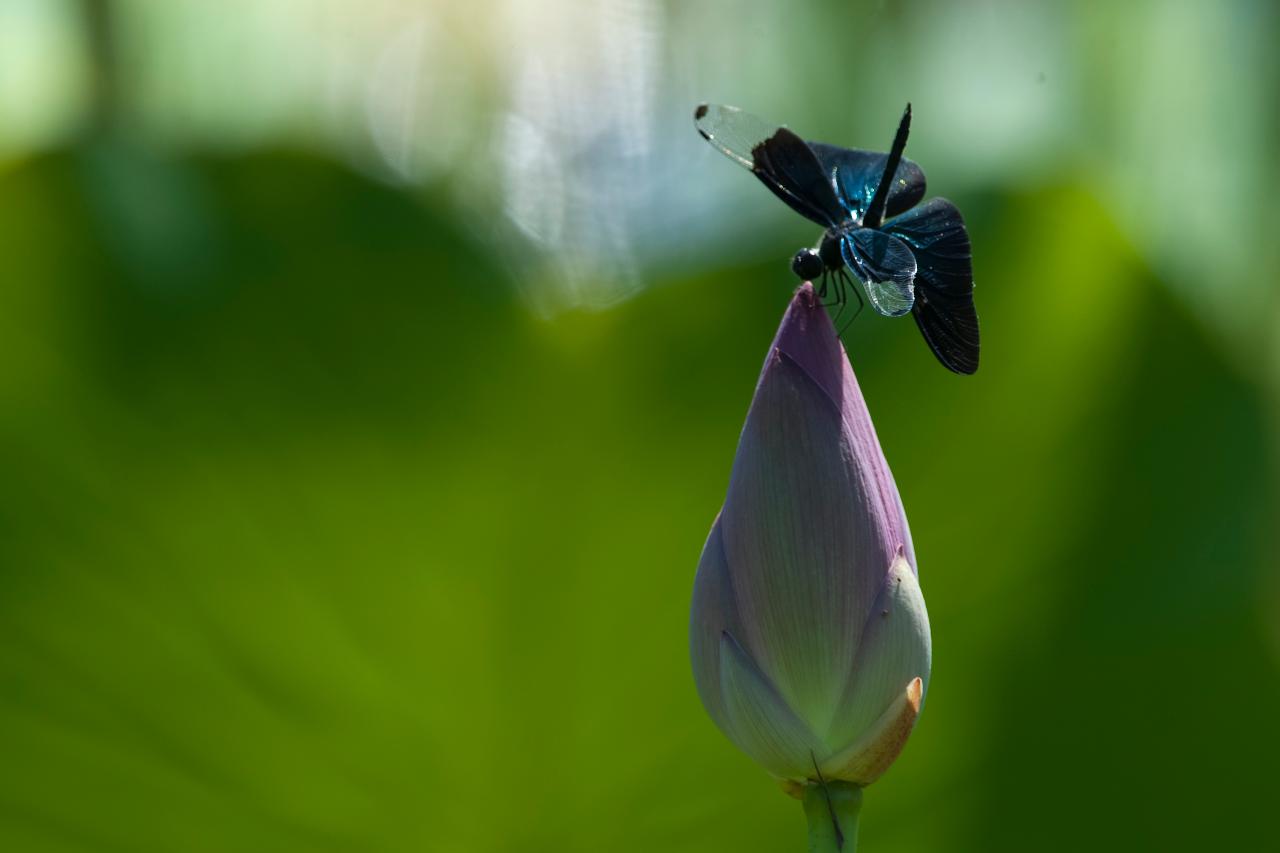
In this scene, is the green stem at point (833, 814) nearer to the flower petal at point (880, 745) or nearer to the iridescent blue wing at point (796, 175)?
the flower petal at point (880, 745)

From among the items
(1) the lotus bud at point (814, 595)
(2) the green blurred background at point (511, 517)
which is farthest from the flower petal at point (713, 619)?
(2) the green blurred background at point (511, 517)

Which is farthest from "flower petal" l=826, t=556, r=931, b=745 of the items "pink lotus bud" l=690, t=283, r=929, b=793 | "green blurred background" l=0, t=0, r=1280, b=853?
"green blurred background" l=0, t=0, r=1280, b=853

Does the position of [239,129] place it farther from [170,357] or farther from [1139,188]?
[1139,188]

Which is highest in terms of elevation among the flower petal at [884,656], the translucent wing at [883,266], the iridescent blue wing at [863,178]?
the iridescent blue wing at [863,178]

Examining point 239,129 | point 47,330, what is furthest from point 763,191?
point 47,330

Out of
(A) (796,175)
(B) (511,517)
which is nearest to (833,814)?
(A) (796,175)

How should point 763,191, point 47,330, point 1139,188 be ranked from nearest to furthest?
1. point 47,330
2. point 763,191
3. point 1139,188
